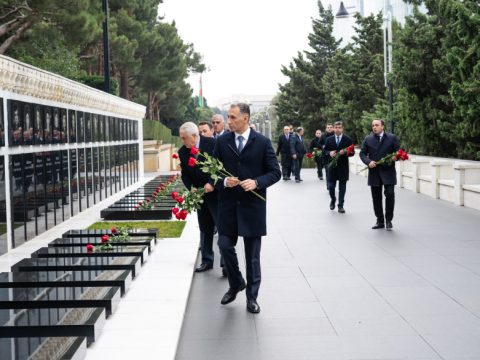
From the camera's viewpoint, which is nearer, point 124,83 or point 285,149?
point 285,149

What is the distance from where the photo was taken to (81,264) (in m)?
9.12

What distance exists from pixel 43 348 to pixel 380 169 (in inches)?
342

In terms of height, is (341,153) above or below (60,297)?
above

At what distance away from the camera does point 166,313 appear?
23.9 ft

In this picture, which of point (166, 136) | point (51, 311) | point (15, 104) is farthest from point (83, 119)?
point (166, 136)

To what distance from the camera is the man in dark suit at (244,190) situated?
7305mm

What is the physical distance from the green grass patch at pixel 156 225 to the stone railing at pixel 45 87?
8.31 feet

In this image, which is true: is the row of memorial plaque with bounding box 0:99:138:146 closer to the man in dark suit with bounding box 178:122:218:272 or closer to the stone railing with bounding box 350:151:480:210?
the man in dark suit with bounding box 178:122:218:272

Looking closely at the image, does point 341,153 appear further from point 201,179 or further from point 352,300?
point 352,300

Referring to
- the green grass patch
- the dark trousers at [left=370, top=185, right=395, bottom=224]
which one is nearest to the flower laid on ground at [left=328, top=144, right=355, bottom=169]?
the dark trousers at [left=370, top=185, right=395, bottom=224]

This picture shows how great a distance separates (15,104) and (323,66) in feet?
196

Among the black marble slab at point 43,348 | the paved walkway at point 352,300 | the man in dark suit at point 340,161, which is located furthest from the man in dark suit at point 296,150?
the black marble slab at point 43,348

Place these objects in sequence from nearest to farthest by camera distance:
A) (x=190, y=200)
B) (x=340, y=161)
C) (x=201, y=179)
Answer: (x=190, y=200) → (x=201, y=179) → (x=340, y=161)

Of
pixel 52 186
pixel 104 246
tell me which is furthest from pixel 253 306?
pixel 52 186
